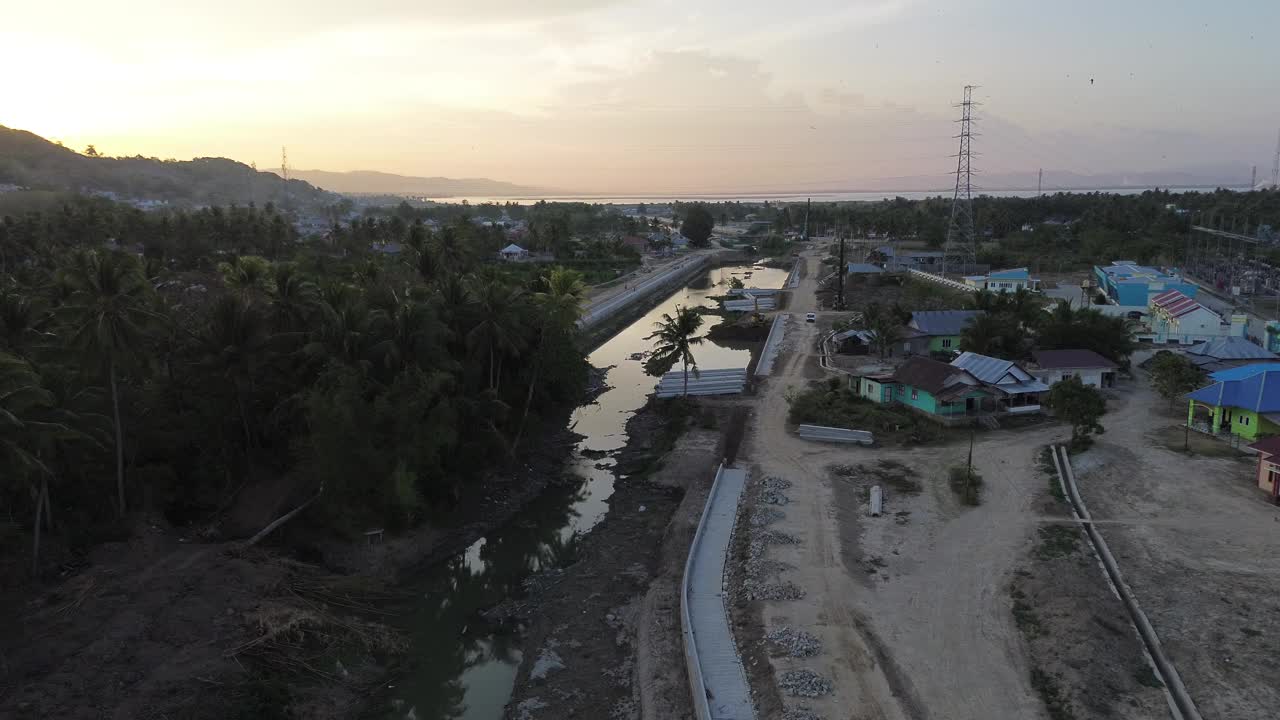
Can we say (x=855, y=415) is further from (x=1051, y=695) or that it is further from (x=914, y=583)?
(x=1051, y=695)

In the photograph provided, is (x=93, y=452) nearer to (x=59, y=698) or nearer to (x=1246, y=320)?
(x=59, y=698)

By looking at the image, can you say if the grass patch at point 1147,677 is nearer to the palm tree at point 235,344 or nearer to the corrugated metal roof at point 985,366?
the corrugated metal roof at point 985,366

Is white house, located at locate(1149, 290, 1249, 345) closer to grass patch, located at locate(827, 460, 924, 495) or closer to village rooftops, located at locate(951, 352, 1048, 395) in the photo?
village rooftops, located at locate(951, 352, 1048, 395)

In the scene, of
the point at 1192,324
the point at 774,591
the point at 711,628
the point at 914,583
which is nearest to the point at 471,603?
the point at 711,628

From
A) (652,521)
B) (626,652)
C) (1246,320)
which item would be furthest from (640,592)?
(1246,320)

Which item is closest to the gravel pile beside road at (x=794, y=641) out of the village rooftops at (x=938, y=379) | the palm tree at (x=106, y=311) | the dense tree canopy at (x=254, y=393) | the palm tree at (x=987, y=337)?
the dense tree canopy at (x=254, y=393)
